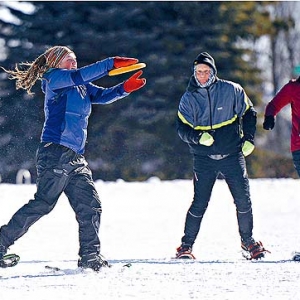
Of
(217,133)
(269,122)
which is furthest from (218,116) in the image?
(269,122)

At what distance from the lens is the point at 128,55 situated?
2444 centimetres

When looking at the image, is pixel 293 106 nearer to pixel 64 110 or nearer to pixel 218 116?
pixel 218 116

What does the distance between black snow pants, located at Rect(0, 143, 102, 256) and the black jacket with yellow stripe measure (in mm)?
971

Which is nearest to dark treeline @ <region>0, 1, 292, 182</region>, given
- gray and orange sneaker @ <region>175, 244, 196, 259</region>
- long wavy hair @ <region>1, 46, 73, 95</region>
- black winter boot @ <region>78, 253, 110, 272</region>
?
gray and orange sneaker @ <region>175, 244, 196, 259</region>

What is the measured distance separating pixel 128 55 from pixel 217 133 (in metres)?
18.0

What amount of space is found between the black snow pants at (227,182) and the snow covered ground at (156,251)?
0.98 ft

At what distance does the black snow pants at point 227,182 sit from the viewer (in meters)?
6.68

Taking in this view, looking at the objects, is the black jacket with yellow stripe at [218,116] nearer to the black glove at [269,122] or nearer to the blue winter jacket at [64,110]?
the black glove at [269,122]

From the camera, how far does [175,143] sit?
24.5m

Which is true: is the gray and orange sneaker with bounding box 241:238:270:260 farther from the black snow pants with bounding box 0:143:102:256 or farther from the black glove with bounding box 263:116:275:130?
the black snow pants with bounding box 0:143:102:256

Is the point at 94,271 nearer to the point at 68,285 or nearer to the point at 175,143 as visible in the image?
the point at 68,285

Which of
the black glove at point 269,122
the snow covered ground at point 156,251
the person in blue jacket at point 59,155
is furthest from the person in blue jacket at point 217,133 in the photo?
the person in blue jacket at point 59,155

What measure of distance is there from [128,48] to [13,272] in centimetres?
1907

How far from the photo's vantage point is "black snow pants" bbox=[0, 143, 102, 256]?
5.89 meters
